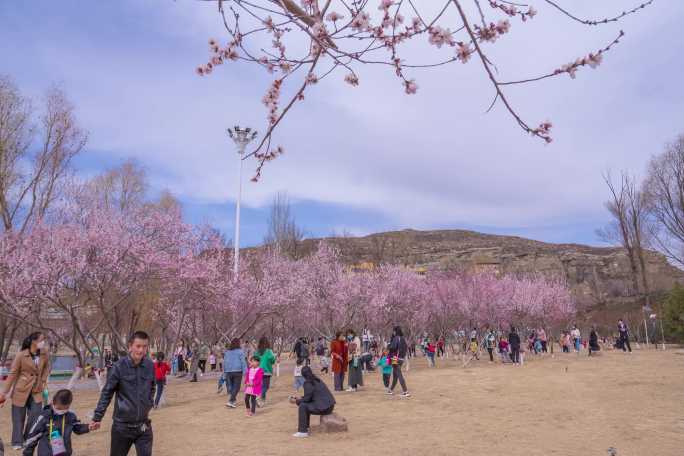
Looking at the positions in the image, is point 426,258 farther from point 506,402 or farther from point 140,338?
point 140,338

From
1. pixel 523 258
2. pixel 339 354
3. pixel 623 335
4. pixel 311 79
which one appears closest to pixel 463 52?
pixel 311 79

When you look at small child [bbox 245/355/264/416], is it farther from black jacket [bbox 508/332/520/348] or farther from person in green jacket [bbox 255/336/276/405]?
black jacket [bbox 508/332/520/348]

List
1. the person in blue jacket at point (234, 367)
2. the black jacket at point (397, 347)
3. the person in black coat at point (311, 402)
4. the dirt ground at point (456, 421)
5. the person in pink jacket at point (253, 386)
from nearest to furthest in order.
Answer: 1. the dirt ground at point (456, 421)
2. the person in black coat at point (311, 402)
3. the person in pink jacket at point (253, 386)
4. the person in blue jacket at point (234, 367)
5. the black jacket at point (397, 347)

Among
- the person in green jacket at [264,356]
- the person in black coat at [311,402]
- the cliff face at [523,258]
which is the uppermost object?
the cliff face at [523,258]

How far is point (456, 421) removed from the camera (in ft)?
28.6

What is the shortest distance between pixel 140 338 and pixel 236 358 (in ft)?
22.2

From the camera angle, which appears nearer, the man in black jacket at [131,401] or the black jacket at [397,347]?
the man in black jacket at [131,401]

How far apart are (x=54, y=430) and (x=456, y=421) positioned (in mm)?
6689

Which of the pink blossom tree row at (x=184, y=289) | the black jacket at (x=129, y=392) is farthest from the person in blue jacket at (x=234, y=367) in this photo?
the black jacket at (x=129, y=392)

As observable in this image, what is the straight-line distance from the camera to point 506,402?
35.3 ft

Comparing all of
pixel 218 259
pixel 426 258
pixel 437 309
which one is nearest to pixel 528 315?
pixel 437 309

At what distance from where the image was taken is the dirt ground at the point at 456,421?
6777mm

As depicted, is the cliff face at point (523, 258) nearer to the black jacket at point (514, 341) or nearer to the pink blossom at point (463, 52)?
the black jacket at point (514, 341)

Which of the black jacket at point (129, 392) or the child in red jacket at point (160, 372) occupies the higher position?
the black jacket at point (129, 392)
